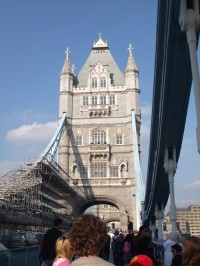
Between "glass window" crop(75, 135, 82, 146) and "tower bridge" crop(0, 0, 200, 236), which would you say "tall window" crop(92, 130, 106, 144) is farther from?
"glass window" crop(75, 135, 82, 146)

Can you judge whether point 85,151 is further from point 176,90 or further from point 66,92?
point 176,90

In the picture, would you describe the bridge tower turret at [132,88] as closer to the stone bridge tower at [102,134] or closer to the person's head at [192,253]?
the stone bridge tower at [102,134]

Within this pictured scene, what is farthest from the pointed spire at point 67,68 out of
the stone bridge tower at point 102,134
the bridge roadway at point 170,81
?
the bridge roadway at point 170,81

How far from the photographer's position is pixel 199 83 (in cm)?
896

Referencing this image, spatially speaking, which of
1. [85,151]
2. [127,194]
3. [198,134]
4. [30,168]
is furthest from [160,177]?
[198,134]

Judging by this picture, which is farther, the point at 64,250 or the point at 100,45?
the point at 100,45

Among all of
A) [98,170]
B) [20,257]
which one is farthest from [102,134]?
[20,257]

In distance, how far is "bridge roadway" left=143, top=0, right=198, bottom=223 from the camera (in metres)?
11.5

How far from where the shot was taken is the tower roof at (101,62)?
5816cm

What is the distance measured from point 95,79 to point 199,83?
→ 4905 cm

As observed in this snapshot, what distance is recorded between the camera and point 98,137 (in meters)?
53.0

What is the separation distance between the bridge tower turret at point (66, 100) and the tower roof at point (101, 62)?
7.17 feet

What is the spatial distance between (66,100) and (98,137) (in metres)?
7.43

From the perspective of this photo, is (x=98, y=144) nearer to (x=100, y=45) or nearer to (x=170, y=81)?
(x=100, y=45)
